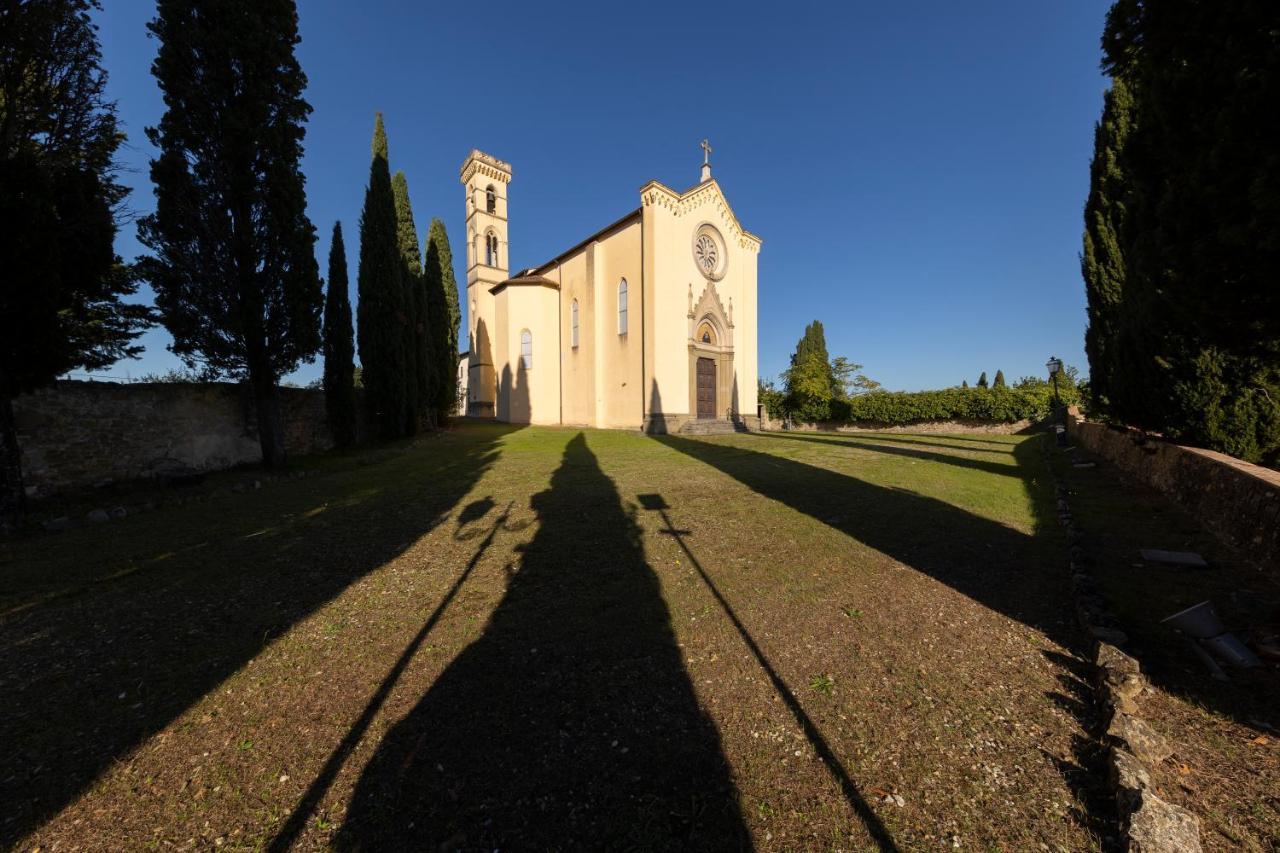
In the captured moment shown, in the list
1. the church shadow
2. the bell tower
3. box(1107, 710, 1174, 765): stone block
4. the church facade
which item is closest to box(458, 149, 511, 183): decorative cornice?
the bell tower

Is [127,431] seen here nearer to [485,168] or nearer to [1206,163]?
[1206,163]

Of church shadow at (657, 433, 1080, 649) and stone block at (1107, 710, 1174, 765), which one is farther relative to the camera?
church shadow at (657, 433, 1080, 649)

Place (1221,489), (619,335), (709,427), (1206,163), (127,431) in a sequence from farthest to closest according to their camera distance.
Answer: (619,335)
(709,427)
(127,431)
(1221,489)
(1206,163)

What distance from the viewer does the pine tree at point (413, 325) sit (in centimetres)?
1644

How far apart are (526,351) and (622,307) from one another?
22.6 ft

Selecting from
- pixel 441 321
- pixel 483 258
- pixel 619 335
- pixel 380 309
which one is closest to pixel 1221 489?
pixel 380 309

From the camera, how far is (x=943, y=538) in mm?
5754

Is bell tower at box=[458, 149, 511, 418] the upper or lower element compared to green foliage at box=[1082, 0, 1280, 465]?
upper

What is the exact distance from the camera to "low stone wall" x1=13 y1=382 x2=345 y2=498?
8.62 meters

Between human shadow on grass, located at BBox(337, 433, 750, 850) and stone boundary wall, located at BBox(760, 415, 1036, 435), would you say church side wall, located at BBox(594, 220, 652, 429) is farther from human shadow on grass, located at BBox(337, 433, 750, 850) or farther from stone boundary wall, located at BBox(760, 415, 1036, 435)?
human shadow on grass, located at BBox(337, 433, 750, 850)

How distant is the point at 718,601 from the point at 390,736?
256 centimetres

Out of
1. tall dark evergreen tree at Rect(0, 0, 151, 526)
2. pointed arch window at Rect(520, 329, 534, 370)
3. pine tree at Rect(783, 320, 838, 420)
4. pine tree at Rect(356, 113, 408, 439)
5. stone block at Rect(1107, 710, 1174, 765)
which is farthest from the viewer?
pine tree at Rect(783, 320, 838, 420)

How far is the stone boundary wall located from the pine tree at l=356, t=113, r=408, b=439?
18.5 meters

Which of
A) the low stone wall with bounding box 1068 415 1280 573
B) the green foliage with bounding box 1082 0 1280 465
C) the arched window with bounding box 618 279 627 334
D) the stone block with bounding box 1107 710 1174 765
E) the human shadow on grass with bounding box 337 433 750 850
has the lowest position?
the human shadow on grass with bounding box 337 433 750 850
